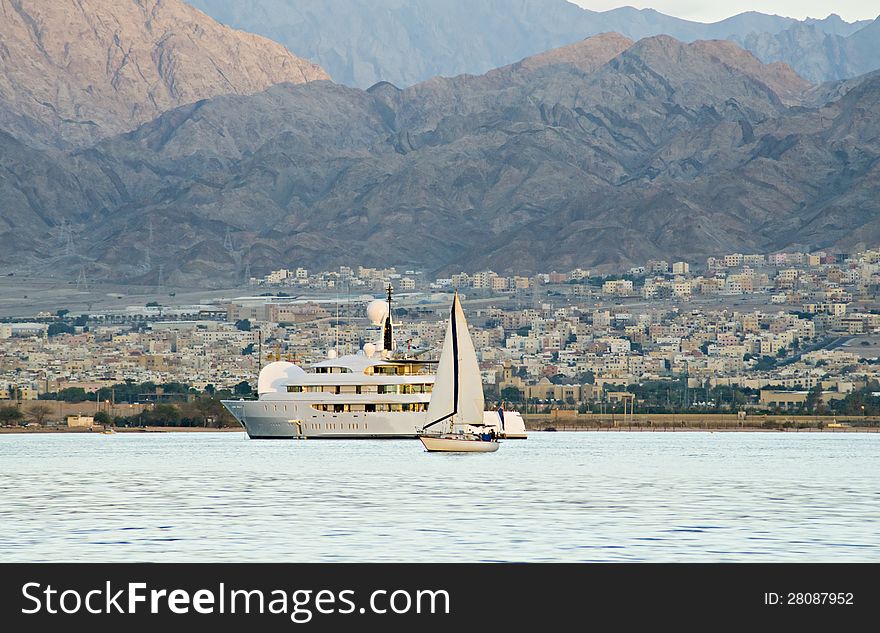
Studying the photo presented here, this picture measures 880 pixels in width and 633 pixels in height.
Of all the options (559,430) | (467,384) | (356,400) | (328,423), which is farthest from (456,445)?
(559,430)

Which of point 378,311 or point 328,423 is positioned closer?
point 328,423

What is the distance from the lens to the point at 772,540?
162 ft

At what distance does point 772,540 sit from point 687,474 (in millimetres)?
36121

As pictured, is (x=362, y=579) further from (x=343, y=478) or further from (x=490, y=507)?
(x=343, y=478)

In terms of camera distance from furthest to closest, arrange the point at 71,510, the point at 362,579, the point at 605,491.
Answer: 1. the point at 605,491
2. the point at 71,510
3. the point at 362,579

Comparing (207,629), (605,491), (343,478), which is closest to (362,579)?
(207,629)

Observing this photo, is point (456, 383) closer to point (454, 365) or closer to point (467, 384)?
point (467, 384)

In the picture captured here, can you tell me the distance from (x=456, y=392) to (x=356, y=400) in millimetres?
32523

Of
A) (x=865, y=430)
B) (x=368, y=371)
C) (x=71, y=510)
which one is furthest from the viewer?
(x=865, y=430)

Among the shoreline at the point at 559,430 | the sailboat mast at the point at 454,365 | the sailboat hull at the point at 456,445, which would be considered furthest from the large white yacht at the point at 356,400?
the shoreline at the point at 559,430

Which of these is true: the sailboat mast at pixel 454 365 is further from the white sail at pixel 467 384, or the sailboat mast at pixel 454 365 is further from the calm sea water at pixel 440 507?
the calm sea water at pixel 440 507

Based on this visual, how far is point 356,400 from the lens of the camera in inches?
5566

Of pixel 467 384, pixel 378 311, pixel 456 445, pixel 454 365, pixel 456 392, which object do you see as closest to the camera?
pixel 456 445

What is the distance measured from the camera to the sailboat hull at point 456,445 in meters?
108
